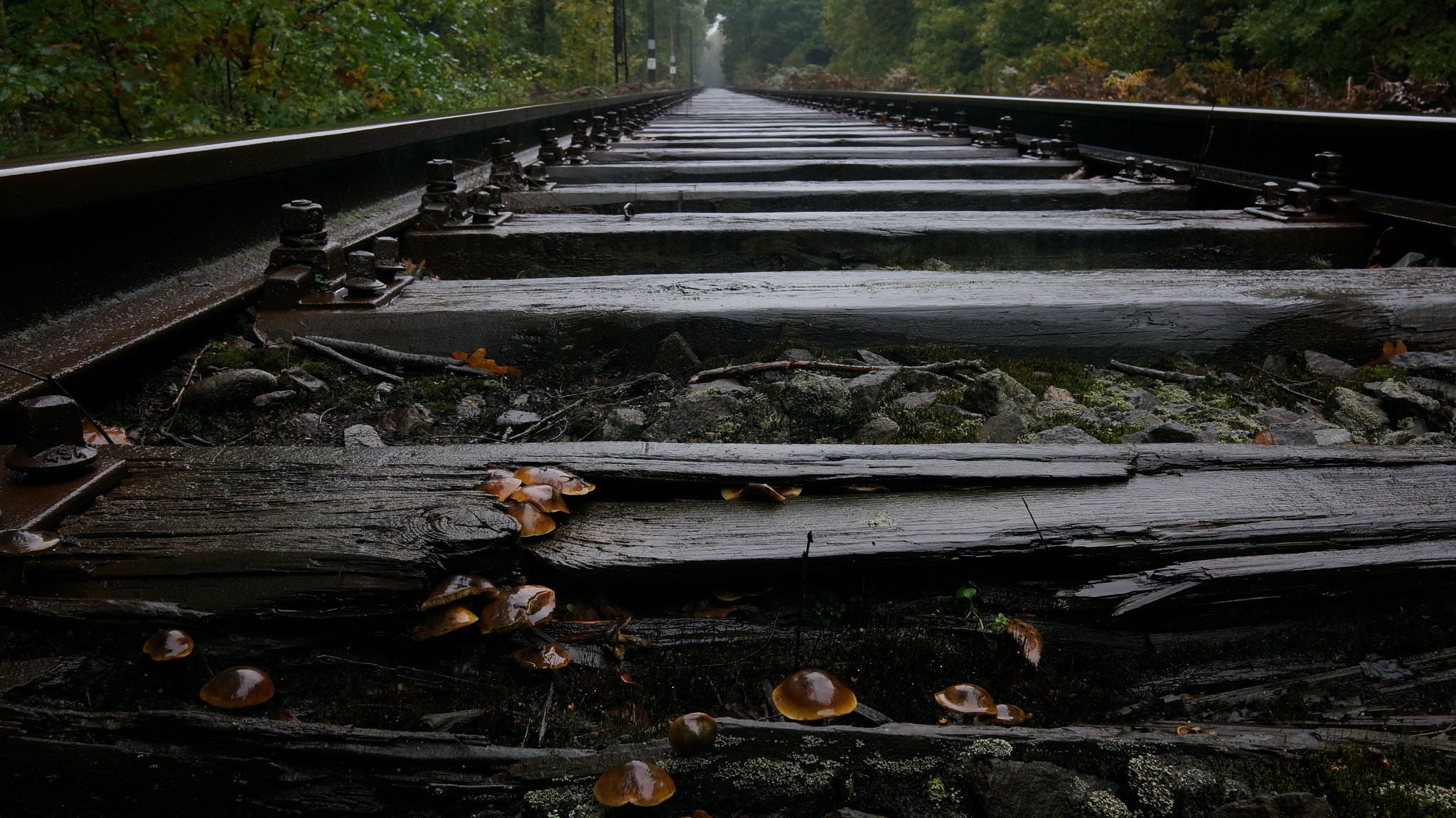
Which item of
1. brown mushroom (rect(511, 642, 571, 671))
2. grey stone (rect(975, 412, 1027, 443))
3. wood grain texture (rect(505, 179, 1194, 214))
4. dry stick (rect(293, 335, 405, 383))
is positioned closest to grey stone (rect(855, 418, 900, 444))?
grey stone (rect(975, 412, 1027, 443))

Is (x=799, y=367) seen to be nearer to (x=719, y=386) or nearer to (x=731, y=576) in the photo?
(x=719, y=386)

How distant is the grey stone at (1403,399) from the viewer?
1.81 m

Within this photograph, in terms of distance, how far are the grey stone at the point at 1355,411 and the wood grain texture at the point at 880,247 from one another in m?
1.25

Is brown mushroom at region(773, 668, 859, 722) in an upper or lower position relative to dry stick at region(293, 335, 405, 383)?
lower

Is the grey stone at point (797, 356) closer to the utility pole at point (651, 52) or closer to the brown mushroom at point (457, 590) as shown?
the brown mushroom at point (457, 590)

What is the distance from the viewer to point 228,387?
1.84 meters

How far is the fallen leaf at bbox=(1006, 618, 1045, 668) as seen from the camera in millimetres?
1156

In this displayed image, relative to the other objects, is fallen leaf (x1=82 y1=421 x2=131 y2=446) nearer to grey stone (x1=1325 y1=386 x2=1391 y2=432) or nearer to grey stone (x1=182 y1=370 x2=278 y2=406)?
grey stone (x1=182 y1=370 x2=278 y2=406)

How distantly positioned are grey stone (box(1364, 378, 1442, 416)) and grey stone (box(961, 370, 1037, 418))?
79cm

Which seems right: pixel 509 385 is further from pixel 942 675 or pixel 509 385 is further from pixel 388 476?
pixel 942 675

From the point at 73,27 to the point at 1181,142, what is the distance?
736 cm

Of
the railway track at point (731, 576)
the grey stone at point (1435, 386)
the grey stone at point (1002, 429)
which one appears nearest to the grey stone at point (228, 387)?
the railway track at point (731, 576)

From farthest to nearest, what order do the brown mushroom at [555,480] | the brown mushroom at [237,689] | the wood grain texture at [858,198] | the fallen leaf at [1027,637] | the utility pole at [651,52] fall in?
the utility pole at [651,52], the wood grain texture at [858,198], the brown mushroom at [555,480], the fallen leaf at [1027,637], the brown mushroom at [237,689]

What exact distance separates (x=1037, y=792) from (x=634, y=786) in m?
0.46
